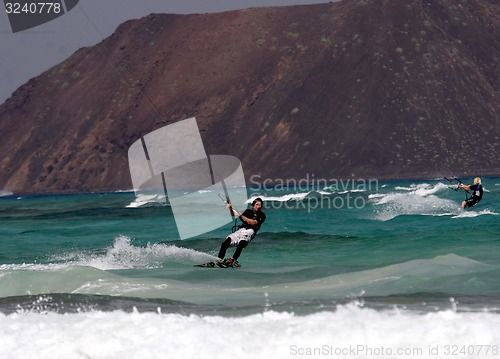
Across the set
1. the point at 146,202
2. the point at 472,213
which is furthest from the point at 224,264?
the point at 146,202

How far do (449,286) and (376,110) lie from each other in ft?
336

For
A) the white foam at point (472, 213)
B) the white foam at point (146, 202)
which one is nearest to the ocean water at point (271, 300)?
the white foam at point (472, 213)

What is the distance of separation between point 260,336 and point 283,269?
8.35 metres

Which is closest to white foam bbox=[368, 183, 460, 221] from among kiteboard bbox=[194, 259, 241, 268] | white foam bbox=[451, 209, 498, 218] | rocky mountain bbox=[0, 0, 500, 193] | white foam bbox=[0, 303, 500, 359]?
white foam bbox=[451, 209, 498, 218]

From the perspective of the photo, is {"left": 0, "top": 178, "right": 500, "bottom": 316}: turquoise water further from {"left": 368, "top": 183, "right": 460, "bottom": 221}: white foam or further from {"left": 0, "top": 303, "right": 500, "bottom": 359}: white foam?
{"left": 0, "top": 303, "right": 500, "bottom": 359}: white foam

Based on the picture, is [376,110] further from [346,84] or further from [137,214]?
[137,214]

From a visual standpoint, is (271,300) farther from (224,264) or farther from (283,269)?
(283,269)

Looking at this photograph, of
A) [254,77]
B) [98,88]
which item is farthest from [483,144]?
[98,88]

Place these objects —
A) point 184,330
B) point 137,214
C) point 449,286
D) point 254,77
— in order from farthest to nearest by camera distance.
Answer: point 254,77 < point 137,214 < point 449,286 < point 184,330

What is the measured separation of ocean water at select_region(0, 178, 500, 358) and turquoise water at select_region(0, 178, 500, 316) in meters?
0.04

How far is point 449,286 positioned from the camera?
45.1 ft

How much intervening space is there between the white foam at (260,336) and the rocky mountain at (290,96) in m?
97.6

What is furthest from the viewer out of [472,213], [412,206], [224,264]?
[412,206]

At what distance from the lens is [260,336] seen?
387 inches
